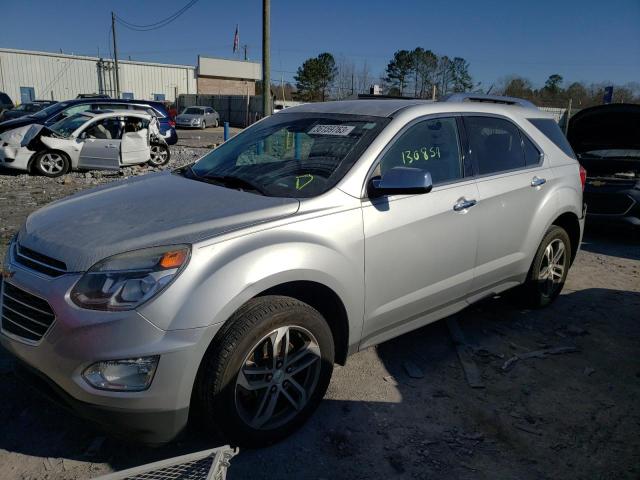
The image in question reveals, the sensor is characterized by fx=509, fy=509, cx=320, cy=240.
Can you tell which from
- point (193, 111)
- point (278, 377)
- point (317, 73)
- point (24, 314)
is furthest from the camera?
point (317, 73)

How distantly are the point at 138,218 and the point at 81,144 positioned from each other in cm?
1011

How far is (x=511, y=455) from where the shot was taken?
269cm

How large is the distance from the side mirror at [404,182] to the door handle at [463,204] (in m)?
0.54

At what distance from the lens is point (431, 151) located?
11.2 feet

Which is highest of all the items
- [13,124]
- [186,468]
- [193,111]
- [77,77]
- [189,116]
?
[77,77]

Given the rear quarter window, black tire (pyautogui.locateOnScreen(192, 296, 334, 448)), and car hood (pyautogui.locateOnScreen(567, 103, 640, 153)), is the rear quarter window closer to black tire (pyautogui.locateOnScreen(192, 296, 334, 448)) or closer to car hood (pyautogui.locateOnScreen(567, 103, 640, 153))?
black tire (pyautogui.locateOnScreen(192, 296, 334, 448))

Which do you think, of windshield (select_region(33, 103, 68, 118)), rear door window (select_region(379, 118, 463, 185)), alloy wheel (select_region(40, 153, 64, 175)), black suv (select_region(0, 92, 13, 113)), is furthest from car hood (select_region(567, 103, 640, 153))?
black suv (select_region(0, 92, 13, 113))

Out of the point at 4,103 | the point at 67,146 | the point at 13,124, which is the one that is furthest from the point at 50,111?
the point at 4,103

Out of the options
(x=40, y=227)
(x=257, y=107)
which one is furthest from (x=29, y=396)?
(x=257, y=107)

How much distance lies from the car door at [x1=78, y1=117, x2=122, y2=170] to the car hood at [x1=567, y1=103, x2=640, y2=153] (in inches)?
370

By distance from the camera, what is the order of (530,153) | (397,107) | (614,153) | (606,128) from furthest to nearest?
(614,153) < (606,128) < (530,153) < (397,107)

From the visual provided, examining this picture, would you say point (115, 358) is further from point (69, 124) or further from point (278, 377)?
point (69, 124)

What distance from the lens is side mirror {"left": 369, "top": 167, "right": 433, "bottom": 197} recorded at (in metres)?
2.84

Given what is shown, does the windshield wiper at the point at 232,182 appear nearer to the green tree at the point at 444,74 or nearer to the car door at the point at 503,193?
the car door at the point at 503,193
